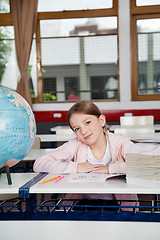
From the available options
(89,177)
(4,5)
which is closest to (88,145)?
(89,177)

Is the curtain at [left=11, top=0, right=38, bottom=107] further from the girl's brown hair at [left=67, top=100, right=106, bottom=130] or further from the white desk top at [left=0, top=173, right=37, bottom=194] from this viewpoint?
the white desk top at [left=0, top=173, right=37, bottom=194]

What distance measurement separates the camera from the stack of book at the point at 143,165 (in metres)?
1.13

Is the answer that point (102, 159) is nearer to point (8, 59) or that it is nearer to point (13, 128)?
point (13, 128)

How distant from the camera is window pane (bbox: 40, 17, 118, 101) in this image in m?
5.25

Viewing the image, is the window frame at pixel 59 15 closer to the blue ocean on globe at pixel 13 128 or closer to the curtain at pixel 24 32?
the curtain at pixel 24 32

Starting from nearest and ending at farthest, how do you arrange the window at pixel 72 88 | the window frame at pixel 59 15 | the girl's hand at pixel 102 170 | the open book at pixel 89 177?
the open book at pixel 89 177
the girl's hand at pixel 102 170
the window frame at pixel 59 15
the window at pixel 72 88

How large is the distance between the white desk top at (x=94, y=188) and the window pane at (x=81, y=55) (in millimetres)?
4267

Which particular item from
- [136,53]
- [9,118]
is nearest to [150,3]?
[136,53]

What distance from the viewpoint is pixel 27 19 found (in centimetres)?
528

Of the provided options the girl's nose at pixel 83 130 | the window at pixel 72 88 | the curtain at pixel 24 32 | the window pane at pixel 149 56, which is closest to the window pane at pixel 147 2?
the window pane at pixel 149 56

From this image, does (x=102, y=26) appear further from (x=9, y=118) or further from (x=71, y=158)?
(x=9, y=118)

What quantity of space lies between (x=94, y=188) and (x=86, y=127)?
0.54 m

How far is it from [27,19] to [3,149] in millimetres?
4517

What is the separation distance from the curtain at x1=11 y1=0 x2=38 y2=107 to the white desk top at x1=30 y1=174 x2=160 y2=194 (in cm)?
422
